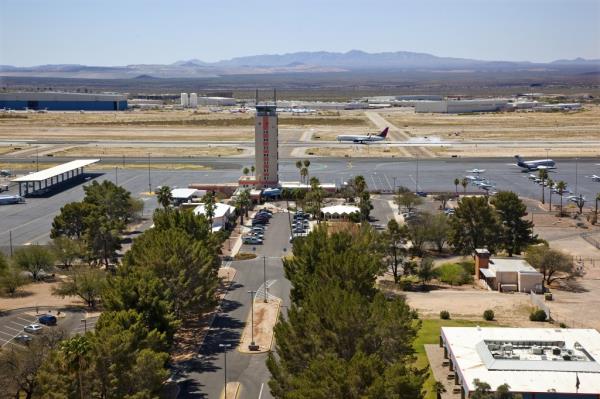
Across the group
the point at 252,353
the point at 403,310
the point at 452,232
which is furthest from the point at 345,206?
the point at 403,310

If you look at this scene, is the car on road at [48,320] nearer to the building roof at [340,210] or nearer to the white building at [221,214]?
the white building at [221,214]

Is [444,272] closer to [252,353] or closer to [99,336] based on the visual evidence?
[252,353]

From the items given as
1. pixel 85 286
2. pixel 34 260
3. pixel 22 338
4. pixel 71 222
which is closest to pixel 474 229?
pixel 85 286

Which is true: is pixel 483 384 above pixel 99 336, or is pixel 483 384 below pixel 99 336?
below

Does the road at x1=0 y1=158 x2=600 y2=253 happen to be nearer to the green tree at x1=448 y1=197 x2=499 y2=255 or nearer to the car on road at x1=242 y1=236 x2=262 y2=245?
the car on road at x1=242 y1=236 x2=262 y2=245

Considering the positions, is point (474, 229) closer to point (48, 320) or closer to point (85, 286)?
point (85, 286)

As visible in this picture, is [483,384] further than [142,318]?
No
